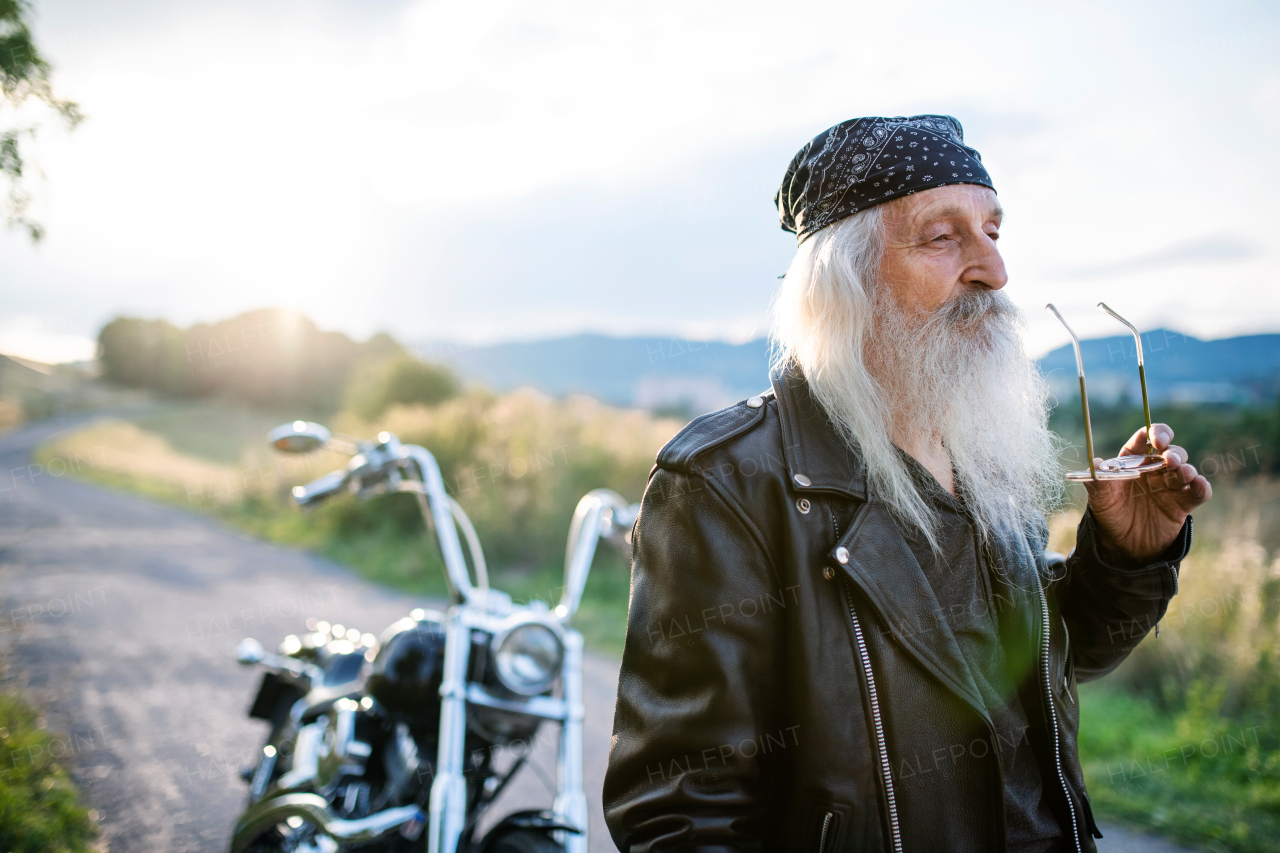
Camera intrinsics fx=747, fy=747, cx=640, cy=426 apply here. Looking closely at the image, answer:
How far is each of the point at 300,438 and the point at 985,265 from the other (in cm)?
185

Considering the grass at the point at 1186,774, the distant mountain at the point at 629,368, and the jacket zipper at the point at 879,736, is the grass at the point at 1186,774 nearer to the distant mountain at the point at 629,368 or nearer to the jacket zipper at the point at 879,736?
the distant mountain at the point at 629,368

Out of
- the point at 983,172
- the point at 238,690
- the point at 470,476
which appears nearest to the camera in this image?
the point at 983,172

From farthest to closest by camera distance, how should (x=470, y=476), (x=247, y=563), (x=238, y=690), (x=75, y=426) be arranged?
1. (x=75, y=426)
2. (x=470, y=476)
3. (x=247, y=563)
4. (x=238, y=690)

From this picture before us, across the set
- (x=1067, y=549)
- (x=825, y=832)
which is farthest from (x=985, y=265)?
(x=1067, y=549)

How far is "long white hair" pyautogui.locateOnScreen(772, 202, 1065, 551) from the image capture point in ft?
5.04

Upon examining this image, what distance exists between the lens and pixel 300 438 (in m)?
2.16

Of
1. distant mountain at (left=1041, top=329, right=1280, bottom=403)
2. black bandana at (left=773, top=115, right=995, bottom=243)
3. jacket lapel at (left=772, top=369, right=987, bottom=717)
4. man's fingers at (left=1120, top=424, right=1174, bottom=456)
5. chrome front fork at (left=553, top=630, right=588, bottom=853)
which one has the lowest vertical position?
chrome front fork at (left=553, top=630, right=588, bottom=853)

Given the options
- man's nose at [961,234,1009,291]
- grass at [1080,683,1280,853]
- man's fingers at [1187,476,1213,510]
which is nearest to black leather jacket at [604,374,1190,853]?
man's nose at [961,234,1009,291]

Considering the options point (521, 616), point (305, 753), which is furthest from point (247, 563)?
point (521, 616)

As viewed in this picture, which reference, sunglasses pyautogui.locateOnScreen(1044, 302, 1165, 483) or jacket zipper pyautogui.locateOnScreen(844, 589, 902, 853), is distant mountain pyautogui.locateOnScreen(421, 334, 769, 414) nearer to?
jacket zipper pyautogui.locateOnScreen(844, 589, 902, 853)

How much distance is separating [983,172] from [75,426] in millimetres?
44789

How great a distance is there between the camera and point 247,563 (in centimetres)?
909

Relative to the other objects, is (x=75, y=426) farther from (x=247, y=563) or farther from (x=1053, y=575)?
(x=1053, y=575)

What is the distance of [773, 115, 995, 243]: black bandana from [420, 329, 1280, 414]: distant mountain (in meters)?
0.39
